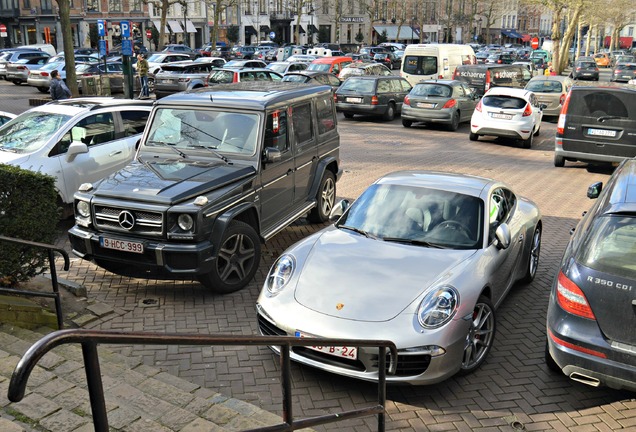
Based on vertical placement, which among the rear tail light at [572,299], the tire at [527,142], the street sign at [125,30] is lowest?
the tire at [527,142]

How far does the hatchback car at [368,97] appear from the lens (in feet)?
69.6

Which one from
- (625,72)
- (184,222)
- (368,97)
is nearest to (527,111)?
(368,97)

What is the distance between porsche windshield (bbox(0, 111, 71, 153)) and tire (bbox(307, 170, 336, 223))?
3.90m

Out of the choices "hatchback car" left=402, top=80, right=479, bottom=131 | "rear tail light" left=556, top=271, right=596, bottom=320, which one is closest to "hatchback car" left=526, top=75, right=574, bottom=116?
"hatchback car" left=402, top=80, right=479, bottom=131

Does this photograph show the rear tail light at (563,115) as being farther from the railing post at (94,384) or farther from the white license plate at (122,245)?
the railing post at (94,384)

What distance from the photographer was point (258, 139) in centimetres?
770

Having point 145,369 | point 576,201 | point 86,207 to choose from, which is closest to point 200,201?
point 86,207

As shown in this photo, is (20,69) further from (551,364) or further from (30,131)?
(551,364)

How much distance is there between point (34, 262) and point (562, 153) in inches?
462

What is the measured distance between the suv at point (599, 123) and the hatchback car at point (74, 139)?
29.3 feet

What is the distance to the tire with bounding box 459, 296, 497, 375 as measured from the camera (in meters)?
5.39

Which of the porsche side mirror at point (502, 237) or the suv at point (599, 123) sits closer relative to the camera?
the porsche side mirror at point (502, 237)

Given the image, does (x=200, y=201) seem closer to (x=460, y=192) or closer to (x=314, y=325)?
(x=314, y=325)

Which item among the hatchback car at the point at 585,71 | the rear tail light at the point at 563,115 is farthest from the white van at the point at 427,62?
the hatchback car at the point at 585,71
